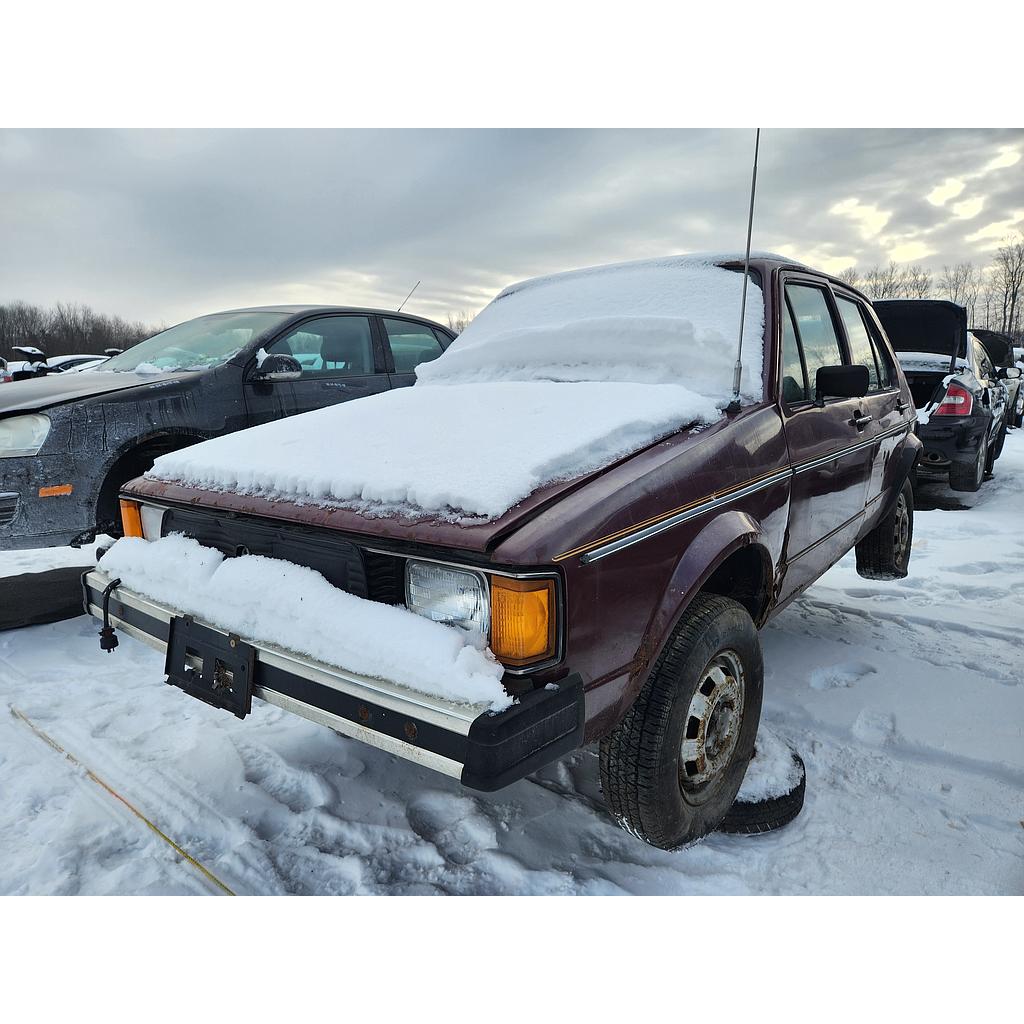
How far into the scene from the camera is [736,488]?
2.15 m

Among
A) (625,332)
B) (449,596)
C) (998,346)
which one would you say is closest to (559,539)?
(449,596)

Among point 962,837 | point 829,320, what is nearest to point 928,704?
point 962,837

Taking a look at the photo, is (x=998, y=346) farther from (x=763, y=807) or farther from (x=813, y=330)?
(x=763, y=807)

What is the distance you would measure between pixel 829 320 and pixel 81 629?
3.96m

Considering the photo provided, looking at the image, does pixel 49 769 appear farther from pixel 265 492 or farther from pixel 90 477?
pixel 90 477

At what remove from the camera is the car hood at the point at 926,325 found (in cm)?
682

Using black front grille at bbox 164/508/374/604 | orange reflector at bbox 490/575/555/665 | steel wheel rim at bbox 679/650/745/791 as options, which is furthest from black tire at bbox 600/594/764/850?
black front grille at bbox 164/508/374/604

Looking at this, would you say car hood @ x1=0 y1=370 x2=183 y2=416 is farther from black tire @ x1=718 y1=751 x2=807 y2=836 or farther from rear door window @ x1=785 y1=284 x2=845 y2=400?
black tire @ x1=718 y1=751 x2=807 y2=836

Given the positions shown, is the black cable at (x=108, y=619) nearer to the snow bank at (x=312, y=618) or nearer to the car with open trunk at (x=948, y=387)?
the snow bank at (x=312, y=618)

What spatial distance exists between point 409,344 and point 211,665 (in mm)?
3835

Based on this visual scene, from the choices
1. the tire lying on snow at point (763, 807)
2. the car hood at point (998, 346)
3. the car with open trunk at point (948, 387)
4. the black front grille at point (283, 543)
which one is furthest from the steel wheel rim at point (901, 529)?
the car hood at point (998, 346)

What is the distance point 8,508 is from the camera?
135 inches

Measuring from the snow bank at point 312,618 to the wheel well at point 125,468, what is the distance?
5.41 ft

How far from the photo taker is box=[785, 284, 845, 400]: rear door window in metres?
2.87
